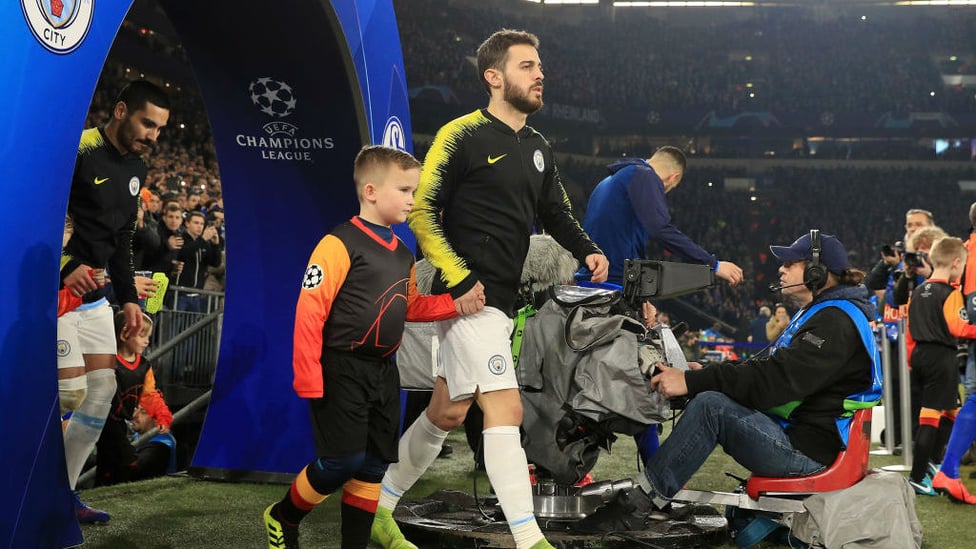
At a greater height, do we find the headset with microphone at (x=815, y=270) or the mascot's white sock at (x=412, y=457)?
the headset with microphone at (x=815, y=270)

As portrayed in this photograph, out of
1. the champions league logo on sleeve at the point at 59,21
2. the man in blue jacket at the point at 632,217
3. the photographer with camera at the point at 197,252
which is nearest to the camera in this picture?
the champions league logo on sleeve at the point at 59,21

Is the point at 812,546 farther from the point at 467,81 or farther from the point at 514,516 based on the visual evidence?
the point at 467,81

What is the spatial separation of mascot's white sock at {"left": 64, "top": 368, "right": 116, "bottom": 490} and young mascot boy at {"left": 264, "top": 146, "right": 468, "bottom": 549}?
3.54ft

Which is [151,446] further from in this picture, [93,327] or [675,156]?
[675,156]

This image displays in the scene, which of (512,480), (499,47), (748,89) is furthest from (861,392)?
(748,89)

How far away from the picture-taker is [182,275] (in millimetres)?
8141

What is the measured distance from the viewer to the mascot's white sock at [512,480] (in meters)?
3.34

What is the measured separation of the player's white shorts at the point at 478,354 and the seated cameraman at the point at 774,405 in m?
0.66

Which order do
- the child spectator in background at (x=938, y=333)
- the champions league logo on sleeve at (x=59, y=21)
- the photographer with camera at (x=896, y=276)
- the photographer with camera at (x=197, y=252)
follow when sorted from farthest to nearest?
the photographer with camera at (x=197, y=252), the photographer with camera at (x=896, y=276), the child spectator in background at (x=938, y=333), the champions league logo on sleeve at (x=59, y=21)

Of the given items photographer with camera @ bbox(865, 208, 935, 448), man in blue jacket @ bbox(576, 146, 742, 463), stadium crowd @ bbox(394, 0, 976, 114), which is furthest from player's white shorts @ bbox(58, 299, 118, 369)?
stadium crowd @ bbox(394, 0, 976, 114)

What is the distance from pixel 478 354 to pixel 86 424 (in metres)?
1.72

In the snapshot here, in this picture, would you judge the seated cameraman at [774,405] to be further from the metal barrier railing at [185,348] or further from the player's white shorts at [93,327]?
the metal barrier railing at [185,348]

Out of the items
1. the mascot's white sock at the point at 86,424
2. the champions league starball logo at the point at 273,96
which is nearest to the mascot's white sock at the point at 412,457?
the mascot's white sock at the point at 86,424

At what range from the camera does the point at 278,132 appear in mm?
5172
